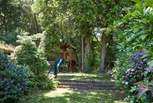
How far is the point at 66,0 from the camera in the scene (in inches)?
731

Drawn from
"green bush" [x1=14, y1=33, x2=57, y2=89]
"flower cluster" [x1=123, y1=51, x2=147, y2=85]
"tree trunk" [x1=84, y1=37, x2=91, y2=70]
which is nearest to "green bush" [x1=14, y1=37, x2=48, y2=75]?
"green bush" [x1=14, y1=33, x2=57, y2=89]

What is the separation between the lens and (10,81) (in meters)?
10.6

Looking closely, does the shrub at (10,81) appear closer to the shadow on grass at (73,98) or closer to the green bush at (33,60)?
the shadow on grass at (73,98)

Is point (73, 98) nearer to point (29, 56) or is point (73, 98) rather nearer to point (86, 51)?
point (29, 56)

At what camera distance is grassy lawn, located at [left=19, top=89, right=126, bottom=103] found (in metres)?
11.8

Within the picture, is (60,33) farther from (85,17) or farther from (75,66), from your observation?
(85,17)

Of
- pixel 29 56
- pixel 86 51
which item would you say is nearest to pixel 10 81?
pixel 29 56

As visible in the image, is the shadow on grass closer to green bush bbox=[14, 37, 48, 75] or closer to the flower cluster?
green bush bbox=[14, 37, 48, 75]

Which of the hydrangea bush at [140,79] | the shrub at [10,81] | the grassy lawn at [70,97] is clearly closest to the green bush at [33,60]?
the grassy lawn at [70,97]

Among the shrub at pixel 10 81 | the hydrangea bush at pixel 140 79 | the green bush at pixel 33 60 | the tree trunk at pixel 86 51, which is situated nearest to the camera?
the hydrangea bush at pixel 140 79

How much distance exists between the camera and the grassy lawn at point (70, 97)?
1175 centimetres

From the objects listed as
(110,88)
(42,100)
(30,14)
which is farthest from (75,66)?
(42,100)

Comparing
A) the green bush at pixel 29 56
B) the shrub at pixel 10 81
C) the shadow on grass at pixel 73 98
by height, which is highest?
the green bush at pixel 29 56

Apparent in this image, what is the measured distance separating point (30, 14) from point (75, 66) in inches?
321
